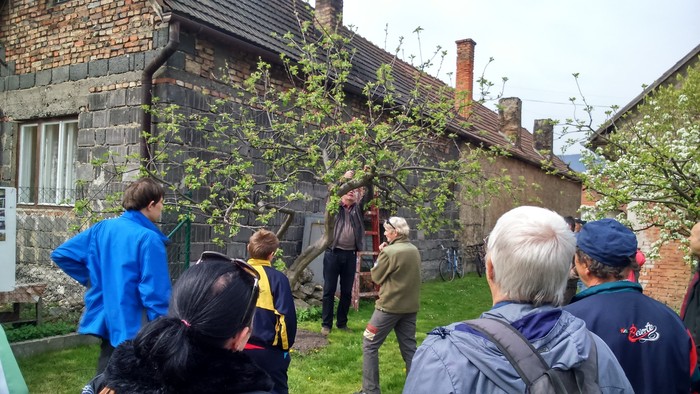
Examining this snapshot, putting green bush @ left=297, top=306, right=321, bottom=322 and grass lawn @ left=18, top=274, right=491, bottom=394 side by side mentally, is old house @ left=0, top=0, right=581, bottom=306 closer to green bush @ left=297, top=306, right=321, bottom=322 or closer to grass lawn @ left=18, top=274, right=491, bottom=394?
green bush @ left=297, top=306, right=321, bottom=322

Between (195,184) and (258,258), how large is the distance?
3.23 meters

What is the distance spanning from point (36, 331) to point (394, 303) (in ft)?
14.2

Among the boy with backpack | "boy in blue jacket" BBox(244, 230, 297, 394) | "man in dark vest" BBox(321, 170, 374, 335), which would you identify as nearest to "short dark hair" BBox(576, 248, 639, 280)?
the boy with backpack

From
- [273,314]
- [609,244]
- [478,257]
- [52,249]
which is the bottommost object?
[478,257]

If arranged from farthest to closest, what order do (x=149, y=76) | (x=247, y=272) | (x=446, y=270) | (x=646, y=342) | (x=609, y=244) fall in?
1. (x=446, y=270)
2. (x=149, y=76)
3. (x=609, y=244)
4. (x=646, y=342)
5. (x=247, y=272)

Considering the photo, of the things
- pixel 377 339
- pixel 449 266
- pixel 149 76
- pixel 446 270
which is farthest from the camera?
pixel 449 266

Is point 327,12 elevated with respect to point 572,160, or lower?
elevated

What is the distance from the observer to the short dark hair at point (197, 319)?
160 cm

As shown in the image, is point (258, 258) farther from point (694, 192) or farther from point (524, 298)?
point (694, 192)

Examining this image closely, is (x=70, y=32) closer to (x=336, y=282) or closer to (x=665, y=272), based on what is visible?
(x=336, y=282)

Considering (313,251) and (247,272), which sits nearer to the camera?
(247,272)

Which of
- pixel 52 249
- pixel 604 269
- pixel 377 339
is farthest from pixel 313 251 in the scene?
pixel 604 269

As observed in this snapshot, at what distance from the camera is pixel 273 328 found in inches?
148

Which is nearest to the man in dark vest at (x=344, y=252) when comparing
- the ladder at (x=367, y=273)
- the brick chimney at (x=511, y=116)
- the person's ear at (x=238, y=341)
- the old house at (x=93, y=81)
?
the ladder at (x=367, y=273)
